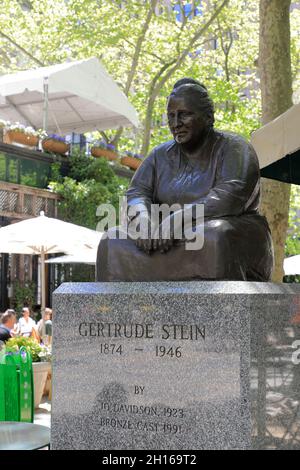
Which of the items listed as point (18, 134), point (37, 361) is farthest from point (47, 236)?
point (18, 134)

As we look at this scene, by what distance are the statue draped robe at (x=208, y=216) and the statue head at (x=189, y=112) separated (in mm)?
136

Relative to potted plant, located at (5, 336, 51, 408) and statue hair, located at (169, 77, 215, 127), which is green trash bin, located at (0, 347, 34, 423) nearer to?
statue hair, located at (169, 77, 215, 127)

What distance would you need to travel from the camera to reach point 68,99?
68.3 feet

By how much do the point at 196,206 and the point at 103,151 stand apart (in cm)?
1633

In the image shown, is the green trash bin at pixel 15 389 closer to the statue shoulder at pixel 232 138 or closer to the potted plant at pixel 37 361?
the statue shoulder at pixel 232 138

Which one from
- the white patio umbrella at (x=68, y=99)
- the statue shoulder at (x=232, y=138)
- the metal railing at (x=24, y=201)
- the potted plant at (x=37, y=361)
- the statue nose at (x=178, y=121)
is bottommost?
the potted plant at (x=37, y=361)

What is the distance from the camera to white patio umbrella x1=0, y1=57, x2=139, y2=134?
61.2 feet

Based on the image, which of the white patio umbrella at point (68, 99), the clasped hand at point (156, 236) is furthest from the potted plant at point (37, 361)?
the white patio umbrella at point (68, 99)

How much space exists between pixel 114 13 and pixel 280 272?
46.8 feet

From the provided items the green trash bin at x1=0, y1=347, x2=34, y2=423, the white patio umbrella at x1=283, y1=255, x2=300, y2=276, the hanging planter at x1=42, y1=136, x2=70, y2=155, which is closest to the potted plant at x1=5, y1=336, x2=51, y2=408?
the green trash bin at x1=0, y1=347, x2=34, y2=423

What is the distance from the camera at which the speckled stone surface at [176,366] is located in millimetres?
3768

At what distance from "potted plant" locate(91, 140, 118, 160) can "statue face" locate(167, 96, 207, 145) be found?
1554cm

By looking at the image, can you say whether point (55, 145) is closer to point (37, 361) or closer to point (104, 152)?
point (104, 152)

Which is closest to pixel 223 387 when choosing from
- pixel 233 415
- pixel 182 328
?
pixel 233 415
